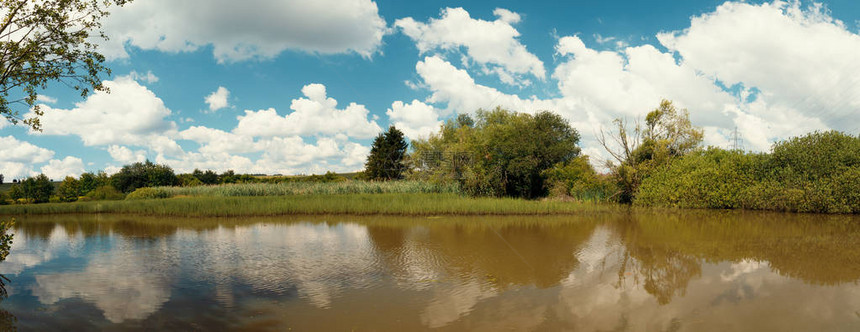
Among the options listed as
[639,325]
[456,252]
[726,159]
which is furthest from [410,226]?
[726,159]

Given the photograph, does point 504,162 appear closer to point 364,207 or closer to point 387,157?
point 364,207

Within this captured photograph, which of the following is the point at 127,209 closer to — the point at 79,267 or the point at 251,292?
the point at 79,267

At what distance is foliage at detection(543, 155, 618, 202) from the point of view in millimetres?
23812

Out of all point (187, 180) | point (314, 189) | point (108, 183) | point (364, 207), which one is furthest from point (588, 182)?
point (108, 183)

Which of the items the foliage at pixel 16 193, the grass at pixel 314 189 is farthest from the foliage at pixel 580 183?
the foliage at pixel 16 193


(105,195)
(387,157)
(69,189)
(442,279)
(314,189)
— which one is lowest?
(442,279)

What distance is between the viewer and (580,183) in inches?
946

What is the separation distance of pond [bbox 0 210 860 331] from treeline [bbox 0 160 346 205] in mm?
24736

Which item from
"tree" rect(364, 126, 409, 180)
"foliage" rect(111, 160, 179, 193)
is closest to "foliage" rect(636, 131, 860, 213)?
"tree" rect(364, 126, 409, 180)

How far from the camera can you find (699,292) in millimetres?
6508

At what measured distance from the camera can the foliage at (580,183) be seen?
23812 mm

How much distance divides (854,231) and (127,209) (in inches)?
1231

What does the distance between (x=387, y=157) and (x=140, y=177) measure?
81.2 ft

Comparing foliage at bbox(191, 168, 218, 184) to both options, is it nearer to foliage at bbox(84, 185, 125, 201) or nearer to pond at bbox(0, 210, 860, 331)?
foliage at bbox(84, 185, 125, 201)
